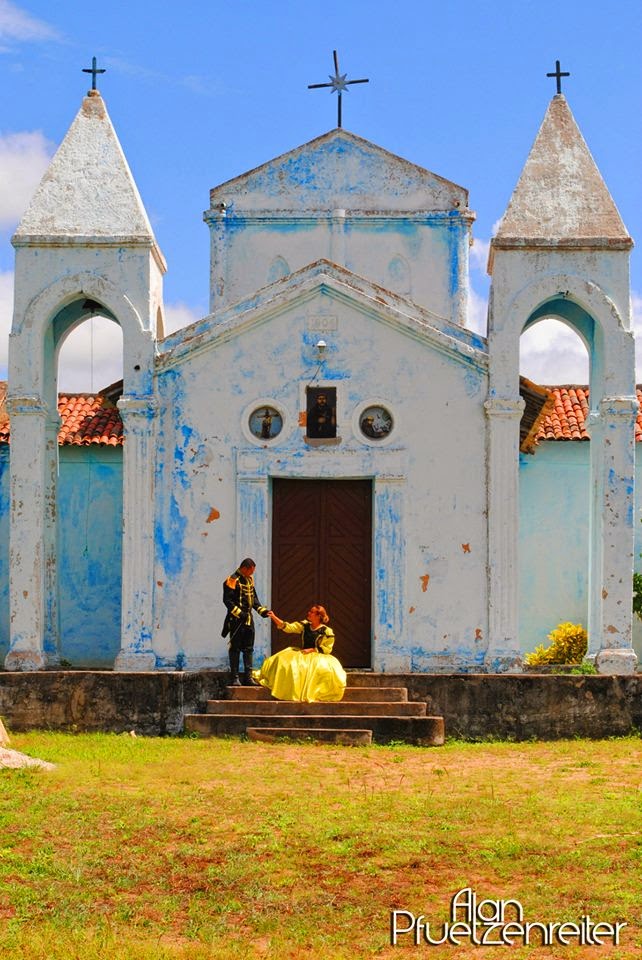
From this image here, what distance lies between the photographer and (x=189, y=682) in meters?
15.8

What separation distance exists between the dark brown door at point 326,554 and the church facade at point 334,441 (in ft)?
0.08

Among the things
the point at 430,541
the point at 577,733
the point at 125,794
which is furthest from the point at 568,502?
the point at 125,794

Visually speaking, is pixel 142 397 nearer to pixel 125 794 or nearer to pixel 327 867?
pixel 125 794

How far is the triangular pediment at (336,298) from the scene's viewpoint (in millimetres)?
17156

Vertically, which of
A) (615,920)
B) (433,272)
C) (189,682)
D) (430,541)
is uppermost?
(433,272)

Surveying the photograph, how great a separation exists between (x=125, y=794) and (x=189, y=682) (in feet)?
13.8

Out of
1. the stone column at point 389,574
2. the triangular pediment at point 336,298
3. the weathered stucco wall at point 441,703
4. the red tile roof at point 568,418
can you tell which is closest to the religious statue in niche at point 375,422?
the stone column at point 389,574

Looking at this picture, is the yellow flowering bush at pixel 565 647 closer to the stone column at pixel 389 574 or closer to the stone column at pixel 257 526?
the stone column at pixel 389 574

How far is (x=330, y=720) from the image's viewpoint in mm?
14945

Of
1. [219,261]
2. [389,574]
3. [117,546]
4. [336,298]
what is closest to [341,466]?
[389,574]

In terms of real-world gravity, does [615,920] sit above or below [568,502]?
below

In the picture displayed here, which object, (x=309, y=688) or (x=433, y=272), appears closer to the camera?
(x=309, y=688)

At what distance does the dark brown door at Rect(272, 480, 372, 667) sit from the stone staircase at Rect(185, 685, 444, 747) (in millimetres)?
1743

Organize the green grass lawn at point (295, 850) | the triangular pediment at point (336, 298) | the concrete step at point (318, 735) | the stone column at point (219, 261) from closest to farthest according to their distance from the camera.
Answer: the green grass lawn at point (295, 850) < the concrete step at point (318, 735) < the triangular pediment at point (336, 298) < the stone column at point (219, 261)
